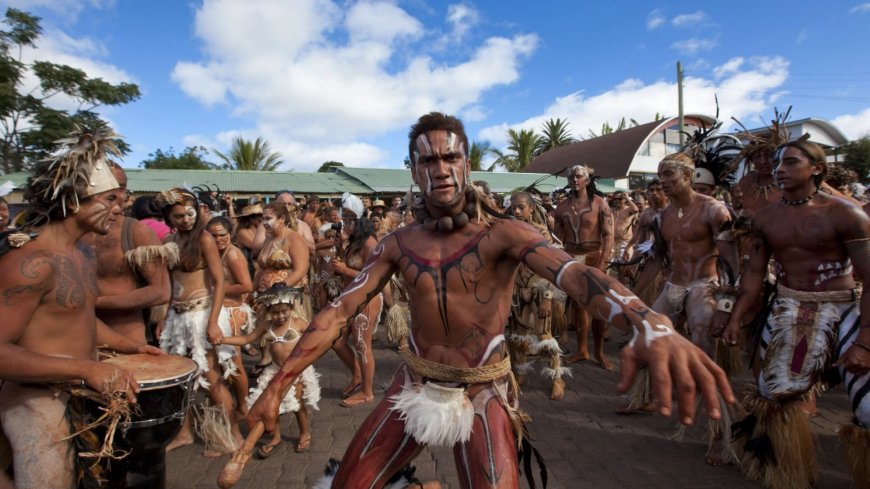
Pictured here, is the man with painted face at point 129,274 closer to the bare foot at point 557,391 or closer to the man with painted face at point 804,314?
the bare foot at point 557,391

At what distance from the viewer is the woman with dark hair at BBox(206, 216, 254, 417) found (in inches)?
183

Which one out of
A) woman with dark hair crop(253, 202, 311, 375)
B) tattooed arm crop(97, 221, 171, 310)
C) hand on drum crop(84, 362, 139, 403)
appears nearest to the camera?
hand on drum crop(84, 362, 139, 403)

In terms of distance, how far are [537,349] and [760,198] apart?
A: 9.02ft

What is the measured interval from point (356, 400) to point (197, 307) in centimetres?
192

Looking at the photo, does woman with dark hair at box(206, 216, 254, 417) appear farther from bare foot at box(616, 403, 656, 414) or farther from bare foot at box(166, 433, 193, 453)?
bare foot at box(616, 403, 656, 414)

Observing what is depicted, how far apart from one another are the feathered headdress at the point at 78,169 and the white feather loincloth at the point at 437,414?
6.49 feet

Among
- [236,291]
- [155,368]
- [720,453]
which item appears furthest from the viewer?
[236,291]

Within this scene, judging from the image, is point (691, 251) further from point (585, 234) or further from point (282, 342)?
point (282, 342)

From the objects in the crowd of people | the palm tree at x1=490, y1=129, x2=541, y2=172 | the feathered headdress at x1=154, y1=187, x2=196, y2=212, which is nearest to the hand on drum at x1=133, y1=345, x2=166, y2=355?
the crowd of people

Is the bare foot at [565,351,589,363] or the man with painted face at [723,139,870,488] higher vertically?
the man with painted face at [723,139,870,488]

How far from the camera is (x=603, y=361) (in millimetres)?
6332

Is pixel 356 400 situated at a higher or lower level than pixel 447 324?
lower

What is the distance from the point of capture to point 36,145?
71.8 feet

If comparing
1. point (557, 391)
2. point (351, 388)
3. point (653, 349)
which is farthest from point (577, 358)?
point (653, 349)
